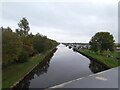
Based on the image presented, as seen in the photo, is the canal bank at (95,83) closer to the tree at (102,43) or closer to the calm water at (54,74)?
the calm water at (54,74)

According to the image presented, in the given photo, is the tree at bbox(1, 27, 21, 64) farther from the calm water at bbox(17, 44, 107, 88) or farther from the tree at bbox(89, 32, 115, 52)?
the tree at bbox(89, 32, 115, 52)

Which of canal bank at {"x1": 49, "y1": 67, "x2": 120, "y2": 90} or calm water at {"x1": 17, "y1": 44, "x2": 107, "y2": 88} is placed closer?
canal bank at {"x1": 49, "y1": 67, "x2": 120, "y2": 90}

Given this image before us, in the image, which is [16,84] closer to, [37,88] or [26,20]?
[37,88]

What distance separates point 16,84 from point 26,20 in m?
43.1

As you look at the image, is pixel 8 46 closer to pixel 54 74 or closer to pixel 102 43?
pixel 54 74

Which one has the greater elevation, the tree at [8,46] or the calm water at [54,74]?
the tree at [8,46]

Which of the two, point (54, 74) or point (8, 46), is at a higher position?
point (8, 46)

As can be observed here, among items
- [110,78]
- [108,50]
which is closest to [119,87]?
[110,78]

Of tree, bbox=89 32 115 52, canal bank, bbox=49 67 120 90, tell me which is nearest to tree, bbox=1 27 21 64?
canal bank, bbox=49 67 120 90

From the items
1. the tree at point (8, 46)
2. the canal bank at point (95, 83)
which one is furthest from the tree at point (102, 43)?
the canal bank at point (95, 83)

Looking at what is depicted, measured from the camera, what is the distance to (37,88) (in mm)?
13297

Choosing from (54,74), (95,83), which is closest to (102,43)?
(54,74)

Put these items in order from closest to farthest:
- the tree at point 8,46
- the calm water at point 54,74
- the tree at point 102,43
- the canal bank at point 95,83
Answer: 1. the canal bank at point 95,83
2. the tree at point 8,46
3. the calm water at point 54,74
4. the tree at point 102,43

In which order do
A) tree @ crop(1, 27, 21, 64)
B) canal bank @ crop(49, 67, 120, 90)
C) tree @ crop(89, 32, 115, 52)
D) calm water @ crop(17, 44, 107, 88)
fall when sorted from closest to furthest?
canal bank @ crop(49, 67, 120, 90) → tree @ crop(1, 27, 21, 64) → calm water @ crop(17, 44, 107, 88) → tree @ crop(89, 32, 115, 52)
